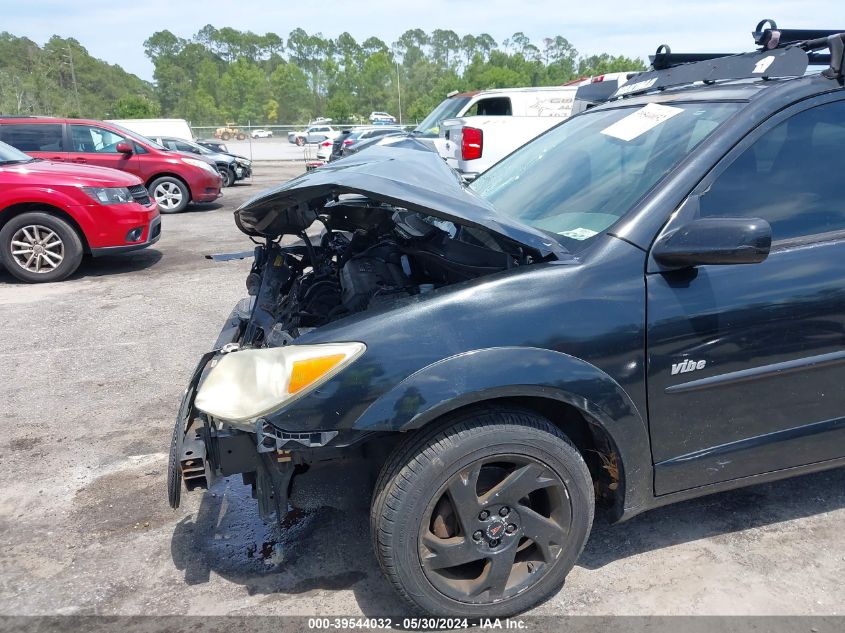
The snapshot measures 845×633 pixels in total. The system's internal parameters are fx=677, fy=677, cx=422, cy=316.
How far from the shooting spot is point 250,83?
8438cm

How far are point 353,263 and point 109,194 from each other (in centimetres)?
546

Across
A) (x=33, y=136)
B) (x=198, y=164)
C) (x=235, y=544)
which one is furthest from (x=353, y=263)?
(x=198, y=164)

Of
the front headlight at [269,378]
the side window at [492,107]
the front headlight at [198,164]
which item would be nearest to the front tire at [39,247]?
the front headlight at [198,164]

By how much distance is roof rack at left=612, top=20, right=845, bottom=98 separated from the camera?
8.73 ft

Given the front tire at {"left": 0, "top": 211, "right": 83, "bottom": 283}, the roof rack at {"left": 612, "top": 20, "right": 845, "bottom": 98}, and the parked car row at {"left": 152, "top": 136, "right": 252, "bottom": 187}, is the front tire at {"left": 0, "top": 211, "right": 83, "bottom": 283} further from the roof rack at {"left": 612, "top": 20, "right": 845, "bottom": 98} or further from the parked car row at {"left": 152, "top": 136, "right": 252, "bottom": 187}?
the parked car row at {"left": 152, "top": 136, "right": 252, "bottom": 187}

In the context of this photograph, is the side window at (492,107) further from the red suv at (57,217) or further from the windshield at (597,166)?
the windshield at (597,166)

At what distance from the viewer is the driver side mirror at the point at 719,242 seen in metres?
2.18

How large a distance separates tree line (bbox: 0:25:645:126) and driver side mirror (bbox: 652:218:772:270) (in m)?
57.2

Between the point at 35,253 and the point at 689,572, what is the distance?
7.17 m

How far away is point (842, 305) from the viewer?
2.46 meters

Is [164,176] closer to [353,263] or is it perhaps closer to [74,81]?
[353,263]

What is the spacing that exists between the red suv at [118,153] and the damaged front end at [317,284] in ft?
29.6

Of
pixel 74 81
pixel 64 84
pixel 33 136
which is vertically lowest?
pixel 33 136

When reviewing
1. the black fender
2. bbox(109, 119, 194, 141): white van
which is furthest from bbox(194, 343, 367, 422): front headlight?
bbox(109, 119, 194, 141): white van
